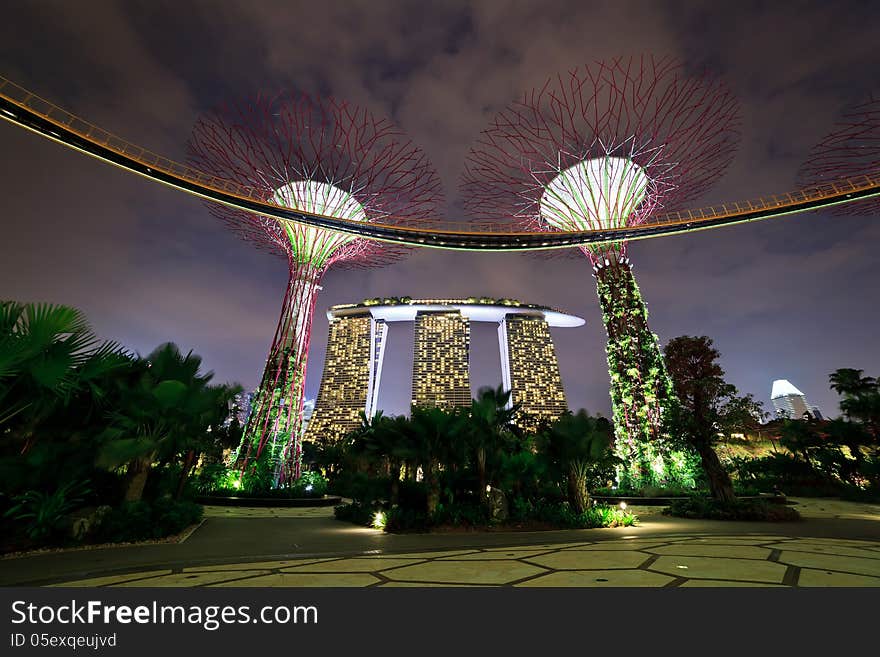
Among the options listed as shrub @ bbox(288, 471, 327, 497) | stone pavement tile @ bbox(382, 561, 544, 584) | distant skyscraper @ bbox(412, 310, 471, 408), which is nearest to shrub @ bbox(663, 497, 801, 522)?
stone pavement tile @ bbox(382, 561, 544, 584)

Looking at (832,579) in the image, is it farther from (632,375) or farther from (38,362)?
(632,375)

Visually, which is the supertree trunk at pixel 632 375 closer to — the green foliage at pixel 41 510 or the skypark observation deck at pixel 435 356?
the green foliage at pixel 41 510

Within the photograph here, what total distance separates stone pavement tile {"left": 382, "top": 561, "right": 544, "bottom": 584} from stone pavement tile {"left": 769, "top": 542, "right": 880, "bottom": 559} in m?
4.95

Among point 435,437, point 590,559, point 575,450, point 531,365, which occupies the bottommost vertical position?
point 590,559

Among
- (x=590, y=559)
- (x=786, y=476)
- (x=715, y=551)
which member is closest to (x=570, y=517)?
(x=715, y=551)

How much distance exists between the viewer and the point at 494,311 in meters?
110

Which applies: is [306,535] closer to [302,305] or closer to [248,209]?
[302,305]

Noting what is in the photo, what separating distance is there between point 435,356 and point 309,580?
313 ft

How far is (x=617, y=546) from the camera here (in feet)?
24.3

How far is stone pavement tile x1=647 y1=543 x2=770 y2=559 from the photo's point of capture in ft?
20.0

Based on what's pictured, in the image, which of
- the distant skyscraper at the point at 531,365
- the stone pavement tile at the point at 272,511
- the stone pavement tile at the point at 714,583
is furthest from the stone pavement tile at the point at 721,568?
the distant skyscraper at the point at 531,365

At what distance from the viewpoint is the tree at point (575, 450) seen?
491 inches

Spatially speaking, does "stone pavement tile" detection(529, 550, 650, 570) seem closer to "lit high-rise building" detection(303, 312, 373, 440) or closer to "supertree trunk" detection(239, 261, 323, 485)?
"supertree trunk" detection(239, 261, 323, 485)

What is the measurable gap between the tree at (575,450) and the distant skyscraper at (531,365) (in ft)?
269
